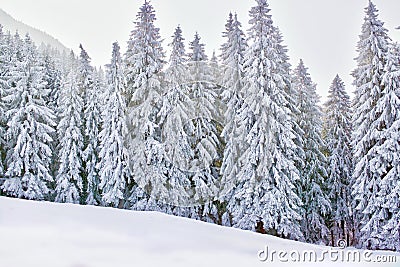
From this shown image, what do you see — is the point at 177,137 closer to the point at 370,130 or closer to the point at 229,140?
the point at 229,140

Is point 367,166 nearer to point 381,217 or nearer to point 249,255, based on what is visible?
point 381,217

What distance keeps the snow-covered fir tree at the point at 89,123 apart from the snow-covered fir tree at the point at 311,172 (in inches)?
510

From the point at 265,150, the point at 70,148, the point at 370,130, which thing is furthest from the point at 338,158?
the point at 70,148

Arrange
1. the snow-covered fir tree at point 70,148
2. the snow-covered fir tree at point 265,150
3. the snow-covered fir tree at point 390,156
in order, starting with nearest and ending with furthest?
the snow-covered fir tree at point 390,156 < the snow-covered fir tree at point 265,150 < the snow-covered fir tree at point 70,148

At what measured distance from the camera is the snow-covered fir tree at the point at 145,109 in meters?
19.7

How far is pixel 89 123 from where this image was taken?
26.4m

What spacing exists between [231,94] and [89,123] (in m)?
→ 10.9

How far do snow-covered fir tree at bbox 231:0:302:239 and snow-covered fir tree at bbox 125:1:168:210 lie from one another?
4.26 m

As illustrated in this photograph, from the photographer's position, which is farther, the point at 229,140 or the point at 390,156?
the point at 229,140

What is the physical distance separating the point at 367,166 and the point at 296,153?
Answer: 144 inches

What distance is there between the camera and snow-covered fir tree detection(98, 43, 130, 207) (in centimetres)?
2097

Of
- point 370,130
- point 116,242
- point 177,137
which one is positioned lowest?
point 116,242

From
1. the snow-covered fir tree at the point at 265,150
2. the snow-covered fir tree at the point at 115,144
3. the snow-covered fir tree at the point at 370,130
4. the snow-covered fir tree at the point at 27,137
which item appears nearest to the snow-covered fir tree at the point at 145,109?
the snow-covered fir tree at the point at 115,144

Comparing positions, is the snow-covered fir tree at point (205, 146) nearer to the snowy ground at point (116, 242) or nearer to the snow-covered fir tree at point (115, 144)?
the snow-covered fir tree at point (115, 144)
